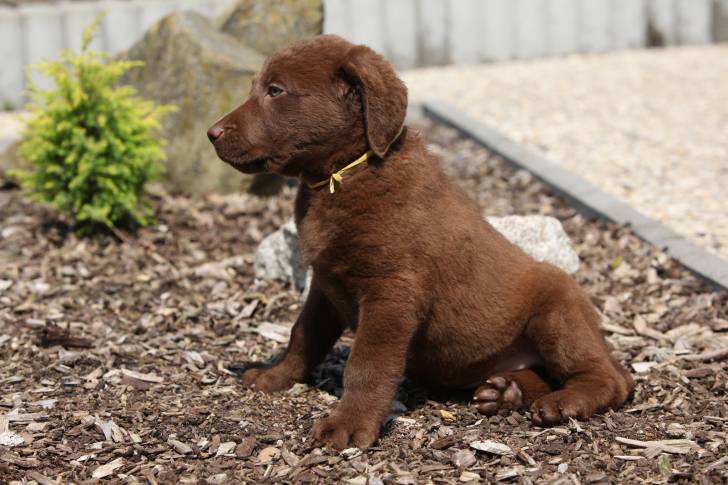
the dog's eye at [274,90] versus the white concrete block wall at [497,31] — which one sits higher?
the dog's eye at [274,90]

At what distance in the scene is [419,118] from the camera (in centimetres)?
1032

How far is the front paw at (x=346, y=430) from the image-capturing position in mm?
3914

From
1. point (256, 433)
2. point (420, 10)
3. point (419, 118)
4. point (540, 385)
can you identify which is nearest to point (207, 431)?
point (256, 433)

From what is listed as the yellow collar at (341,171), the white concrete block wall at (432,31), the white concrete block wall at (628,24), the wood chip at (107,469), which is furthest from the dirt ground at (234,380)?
the white concrete block wall at (628,24)

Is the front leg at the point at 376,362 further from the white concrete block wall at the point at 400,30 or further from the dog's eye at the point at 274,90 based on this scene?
the white concrete block wall at the point at 400,30

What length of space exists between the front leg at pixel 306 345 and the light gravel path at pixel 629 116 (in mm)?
2861

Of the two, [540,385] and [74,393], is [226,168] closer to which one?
[74,393]

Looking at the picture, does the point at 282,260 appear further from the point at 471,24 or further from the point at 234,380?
the point at 471,24

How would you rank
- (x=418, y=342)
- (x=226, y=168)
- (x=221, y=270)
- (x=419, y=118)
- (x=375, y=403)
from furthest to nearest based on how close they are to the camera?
1. (x=419, y=118)
2. (x=226, y=168)
3. (x=221, y=270)
4. (x=418, y=342)
5. (x=375, y=403)

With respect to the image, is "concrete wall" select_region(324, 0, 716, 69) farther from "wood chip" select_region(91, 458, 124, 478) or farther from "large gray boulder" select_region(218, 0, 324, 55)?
"wood chip" select_region(91, 458, 124, 478)

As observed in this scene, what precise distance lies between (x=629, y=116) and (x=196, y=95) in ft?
14.4

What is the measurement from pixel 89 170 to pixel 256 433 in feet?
10.5

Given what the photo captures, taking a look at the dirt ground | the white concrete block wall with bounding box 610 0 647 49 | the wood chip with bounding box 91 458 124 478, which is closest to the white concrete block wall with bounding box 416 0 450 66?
the white concrete block wall with bounding box 610 0 647 49

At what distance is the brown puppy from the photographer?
400 cm
